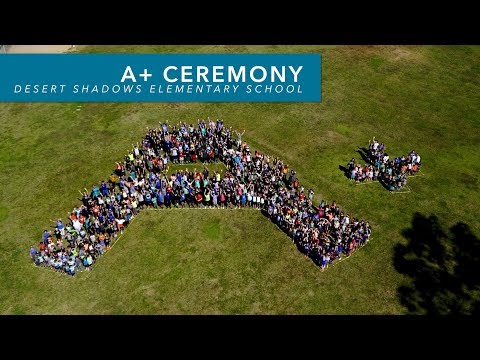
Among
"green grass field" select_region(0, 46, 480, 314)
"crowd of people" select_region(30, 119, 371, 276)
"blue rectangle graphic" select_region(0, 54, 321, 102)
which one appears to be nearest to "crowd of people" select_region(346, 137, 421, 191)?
"green grass field" select_region(0, 46, 480, 314)

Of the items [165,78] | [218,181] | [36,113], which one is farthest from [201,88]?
[36,113]

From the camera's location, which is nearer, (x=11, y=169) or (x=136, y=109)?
(x=11, y=169)

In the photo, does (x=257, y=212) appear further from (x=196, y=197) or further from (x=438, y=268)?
(x=438, y=268)

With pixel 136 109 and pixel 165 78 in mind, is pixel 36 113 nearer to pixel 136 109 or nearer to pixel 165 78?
pixel 136 109

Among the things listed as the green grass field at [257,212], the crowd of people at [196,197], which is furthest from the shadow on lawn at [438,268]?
the crowd of people at [196,197]

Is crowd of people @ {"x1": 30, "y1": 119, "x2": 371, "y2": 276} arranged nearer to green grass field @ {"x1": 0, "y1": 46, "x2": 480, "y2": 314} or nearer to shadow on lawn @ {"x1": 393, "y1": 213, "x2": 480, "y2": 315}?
green grass field @ {"x1": 0, "y1": 46, "x2": 480, "y2": 314}
